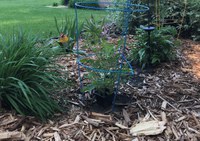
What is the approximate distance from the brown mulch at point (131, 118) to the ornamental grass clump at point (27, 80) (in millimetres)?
91

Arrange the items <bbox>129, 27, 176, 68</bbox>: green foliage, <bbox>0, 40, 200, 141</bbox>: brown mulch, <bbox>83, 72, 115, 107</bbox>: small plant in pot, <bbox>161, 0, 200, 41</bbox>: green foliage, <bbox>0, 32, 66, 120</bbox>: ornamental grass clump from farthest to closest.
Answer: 1. <bbox>161, 0, 200, 41</bbox>: green foliage
2. <bbox>129, 27, 176, 68</bbox>: green foliage
3. <bbox>83, 72, 115, 107</bbox>: small plant in pot
4. <bbox>0, 32, 66, 120</bbox>: ornamental grass clump
5. <bbox>0, 40, 200, 141</bbox>: brown mulch

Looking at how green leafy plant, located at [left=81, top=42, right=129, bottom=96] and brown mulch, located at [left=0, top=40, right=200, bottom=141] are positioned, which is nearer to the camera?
brown mulch, located at [left=0, top=40, right=200, bottom=141]

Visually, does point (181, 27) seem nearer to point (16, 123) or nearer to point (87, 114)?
point (87, 114)

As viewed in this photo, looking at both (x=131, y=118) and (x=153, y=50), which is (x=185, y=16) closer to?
(x=153, y=50)

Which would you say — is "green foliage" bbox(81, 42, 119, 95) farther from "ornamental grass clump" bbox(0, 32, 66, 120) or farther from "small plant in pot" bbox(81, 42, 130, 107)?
"ornamental grass clump" bbox(0, 32, 66, 120)

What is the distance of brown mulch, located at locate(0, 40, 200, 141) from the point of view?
2.19 metres

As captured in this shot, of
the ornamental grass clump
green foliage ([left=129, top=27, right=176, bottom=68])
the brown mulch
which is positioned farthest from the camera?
green foliage ([left=129, top=27, right=176, bottom=68])

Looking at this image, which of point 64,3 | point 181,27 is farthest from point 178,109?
point 64,3

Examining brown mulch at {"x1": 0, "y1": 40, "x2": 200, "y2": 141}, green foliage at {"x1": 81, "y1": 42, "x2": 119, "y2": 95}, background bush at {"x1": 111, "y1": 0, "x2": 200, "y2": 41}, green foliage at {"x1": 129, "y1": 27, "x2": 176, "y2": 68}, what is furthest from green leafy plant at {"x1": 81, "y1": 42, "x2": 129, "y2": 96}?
background bush at {"x1": 111, "y1": 0, "x2": 200, "y2": 41}

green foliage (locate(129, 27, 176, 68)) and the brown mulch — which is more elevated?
green foliage (locate(129, 27, 176, 68))

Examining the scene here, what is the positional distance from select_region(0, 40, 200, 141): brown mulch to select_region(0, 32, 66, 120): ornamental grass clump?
9 cm

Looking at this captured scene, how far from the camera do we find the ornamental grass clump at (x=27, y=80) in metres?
2.29

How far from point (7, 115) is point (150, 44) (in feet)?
6.49

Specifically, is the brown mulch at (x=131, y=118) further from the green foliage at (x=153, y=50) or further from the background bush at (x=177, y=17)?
the background bush at (x=177, y=17)
